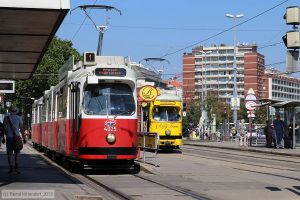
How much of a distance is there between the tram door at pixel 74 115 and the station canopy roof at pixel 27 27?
145 centimetres

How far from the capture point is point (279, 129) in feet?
121

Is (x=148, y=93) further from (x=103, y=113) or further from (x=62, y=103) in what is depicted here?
(x=103, y=113)

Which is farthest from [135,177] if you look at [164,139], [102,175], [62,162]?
[164,139]

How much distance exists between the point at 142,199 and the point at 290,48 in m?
4.66

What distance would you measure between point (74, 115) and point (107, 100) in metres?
1.31

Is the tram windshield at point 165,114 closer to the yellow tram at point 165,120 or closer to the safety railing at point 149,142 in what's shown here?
the yellow tram at point 165,120

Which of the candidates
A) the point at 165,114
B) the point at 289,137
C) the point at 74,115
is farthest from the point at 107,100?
the point at 289,137

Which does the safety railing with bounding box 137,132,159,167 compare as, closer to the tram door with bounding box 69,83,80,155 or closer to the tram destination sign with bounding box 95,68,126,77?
the tram door with bounding box 69,83,80,155

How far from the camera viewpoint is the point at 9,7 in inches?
440

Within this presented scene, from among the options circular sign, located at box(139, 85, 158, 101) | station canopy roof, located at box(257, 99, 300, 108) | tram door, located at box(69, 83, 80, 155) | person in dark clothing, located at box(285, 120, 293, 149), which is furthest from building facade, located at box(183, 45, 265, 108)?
tram door, located at box(69, 83, 80, 155)

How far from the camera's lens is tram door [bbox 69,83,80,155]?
18.0 m

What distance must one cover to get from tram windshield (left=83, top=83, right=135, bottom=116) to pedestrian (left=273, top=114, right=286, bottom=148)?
20.3 meters

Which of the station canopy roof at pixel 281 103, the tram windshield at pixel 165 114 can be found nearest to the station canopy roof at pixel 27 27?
the tram windshield at pixel 165 114

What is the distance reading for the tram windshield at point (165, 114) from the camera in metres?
33.0
